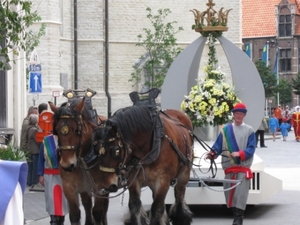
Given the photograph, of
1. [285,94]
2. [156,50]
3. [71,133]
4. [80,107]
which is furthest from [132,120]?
[285,94]

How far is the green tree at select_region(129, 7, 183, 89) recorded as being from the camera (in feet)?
149

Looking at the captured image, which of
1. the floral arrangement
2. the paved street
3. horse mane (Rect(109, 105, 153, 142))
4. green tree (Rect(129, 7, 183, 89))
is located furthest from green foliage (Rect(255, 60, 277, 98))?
horse mane (Rect(109, 105, 153, 142))

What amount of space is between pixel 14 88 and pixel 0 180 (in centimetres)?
1862

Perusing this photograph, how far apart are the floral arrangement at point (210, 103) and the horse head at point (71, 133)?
16.9ft

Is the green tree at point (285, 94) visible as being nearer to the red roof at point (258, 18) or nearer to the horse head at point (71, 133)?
Result: the red roof at point (258, 18)

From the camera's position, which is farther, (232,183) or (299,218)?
(299,218)

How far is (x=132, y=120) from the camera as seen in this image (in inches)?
379

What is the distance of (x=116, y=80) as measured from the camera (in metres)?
48.0

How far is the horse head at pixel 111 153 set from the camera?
9148mm

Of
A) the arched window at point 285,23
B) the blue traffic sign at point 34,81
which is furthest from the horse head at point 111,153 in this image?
the arched window at point 285,23

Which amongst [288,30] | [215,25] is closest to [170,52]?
[215,25]

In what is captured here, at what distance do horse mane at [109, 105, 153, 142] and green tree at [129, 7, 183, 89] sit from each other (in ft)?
112

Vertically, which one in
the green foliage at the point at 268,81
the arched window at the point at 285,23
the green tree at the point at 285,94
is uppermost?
the arched window at the point at 285,23

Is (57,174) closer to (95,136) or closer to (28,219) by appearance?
(95,136)
